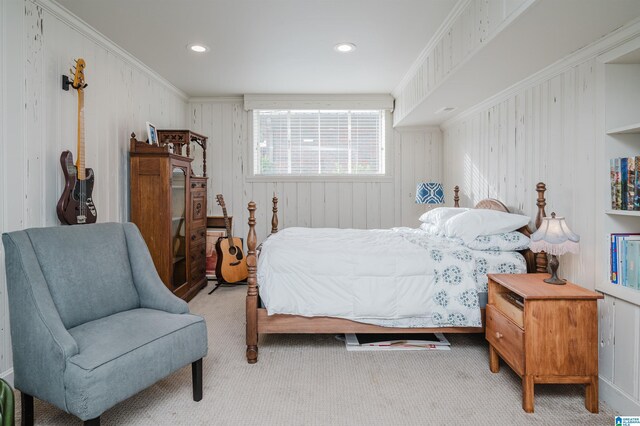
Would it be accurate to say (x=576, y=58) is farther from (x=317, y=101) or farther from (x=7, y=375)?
(x=7, y=375)

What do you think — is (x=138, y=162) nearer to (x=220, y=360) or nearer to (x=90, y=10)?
(x=90, y=10)

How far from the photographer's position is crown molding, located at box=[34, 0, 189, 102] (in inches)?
97.0

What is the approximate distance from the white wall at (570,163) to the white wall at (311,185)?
135 centimetres

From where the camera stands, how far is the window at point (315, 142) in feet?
16.4

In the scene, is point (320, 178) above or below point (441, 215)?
above

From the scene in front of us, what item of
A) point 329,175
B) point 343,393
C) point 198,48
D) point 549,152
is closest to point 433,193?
point 329,175

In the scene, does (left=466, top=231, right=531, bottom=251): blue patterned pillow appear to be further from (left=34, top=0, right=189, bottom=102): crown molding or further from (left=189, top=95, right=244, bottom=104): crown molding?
(left=189, top=95, right=244, bottom=104): crown molding

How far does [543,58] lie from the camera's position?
7.89ft

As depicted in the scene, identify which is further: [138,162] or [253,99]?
[253,99]

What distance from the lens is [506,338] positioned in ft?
6.91

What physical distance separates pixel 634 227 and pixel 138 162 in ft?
12.6

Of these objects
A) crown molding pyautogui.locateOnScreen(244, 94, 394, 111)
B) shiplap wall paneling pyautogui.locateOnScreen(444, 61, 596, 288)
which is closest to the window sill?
crown molding pyautogui.locateOnScreen(244, 94, 394, 111)

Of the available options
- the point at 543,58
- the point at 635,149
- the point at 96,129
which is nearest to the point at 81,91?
the point at 96,129

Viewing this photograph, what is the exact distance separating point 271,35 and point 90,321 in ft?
8.08
